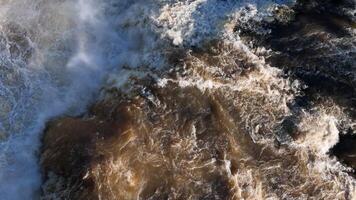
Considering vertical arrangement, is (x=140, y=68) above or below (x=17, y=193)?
above

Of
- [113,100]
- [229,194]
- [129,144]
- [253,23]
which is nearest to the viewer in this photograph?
[229,194]

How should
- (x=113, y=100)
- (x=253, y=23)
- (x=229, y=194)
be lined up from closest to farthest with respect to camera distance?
(x=229, y=194), (x=113, y=100), (x=253, y=23)

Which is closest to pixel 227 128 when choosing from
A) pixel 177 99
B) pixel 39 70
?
pixel 177 99

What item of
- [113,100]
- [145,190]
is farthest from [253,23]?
[145,190]

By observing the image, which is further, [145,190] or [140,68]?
[140,68]

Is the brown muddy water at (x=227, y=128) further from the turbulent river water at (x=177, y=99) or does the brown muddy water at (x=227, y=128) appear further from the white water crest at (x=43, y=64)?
the white water crest at (x=43, y=64)

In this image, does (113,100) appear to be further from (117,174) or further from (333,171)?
(333,171)

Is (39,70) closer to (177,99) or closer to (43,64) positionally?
(43,64)

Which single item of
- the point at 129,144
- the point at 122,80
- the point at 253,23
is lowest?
the point at 129,144
